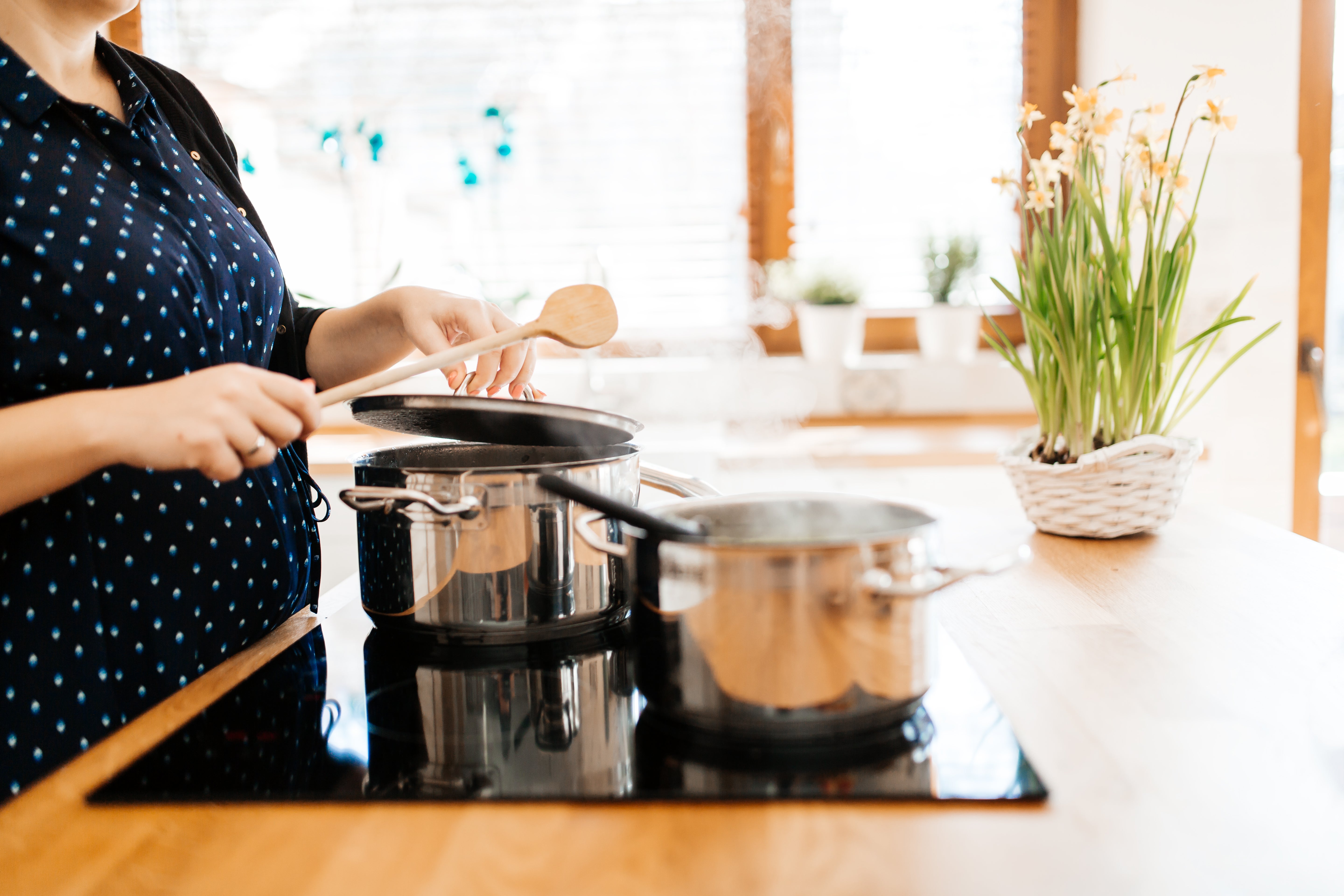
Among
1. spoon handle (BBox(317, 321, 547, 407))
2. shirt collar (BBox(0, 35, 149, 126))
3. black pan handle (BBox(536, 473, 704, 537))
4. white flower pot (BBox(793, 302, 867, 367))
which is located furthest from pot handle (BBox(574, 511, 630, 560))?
white flower pot (BBox(793, 302, 867, 367))

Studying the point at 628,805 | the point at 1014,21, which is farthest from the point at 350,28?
the point at 628,805

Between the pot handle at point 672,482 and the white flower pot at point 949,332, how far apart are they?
1762 millimetres

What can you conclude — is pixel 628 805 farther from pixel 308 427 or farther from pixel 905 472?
pixel 905 472

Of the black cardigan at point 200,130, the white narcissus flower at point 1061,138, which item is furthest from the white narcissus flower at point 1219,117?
the black cardigan at point 200,130

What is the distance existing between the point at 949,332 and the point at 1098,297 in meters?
1.41

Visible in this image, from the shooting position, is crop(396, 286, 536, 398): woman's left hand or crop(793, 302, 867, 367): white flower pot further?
crop(793, 302, 867, 367): white flower pot

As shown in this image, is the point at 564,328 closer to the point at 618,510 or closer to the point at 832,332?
the point at 618,510

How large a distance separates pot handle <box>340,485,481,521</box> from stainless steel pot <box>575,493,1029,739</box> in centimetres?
15

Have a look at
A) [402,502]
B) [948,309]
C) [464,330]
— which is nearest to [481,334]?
[464,330]

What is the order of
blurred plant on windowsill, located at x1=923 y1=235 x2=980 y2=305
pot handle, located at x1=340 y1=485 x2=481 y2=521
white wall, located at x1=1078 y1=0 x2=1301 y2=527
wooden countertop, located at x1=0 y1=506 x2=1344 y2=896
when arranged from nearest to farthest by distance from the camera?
1. wooden countertop, located at x1=0 y1=506 x2=1344 y2=896
2. pot handle, located at x1=340 y1=485 x2=481 y2=521
3. white wall, located at x1=1078 y1=0 x2=1301 y2=527
4. blurred plant on windowsill, located at x1=923 y1=235 x2=980 y2=305

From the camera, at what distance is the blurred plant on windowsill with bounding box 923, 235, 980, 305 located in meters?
2.43

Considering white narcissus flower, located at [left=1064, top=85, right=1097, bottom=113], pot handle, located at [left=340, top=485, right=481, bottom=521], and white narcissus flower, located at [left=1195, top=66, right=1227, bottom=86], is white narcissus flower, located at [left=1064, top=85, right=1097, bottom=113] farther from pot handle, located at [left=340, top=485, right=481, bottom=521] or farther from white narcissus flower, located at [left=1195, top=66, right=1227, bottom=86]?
pot handle, located at [left=340, top=485, right=481, bottom=521]

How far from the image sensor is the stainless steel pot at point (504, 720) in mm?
495

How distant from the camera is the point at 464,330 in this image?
916 millimetres
